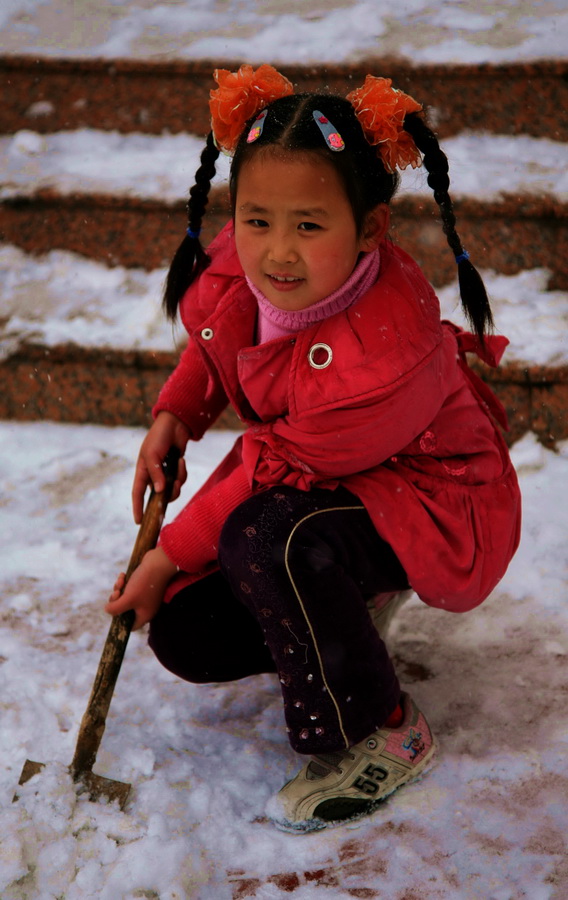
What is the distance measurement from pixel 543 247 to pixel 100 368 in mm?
1370

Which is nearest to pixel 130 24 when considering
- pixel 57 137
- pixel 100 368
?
pixel 57 137

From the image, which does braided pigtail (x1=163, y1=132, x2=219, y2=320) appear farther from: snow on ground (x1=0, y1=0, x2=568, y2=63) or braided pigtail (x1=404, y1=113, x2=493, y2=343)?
snow on ground (x1=0, y1=0, x2=568, y2=63)

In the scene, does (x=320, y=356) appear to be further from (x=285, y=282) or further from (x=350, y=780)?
(x=350, y=780)

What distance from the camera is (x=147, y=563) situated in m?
1.58

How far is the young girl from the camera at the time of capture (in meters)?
1.37

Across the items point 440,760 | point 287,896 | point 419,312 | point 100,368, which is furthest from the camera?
point 100,368

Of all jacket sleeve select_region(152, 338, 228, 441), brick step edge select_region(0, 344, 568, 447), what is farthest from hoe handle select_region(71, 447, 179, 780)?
brick step edge select_region(0, 344, 568, 447)

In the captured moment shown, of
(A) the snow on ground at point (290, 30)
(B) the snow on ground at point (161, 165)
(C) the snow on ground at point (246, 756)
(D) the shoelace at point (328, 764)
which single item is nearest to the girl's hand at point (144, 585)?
(C) the snow on ground at point (246, 756)

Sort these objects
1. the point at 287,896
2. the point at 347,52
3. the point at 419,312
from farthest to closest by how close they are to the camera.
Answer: the point at 347,52 → the point at 419,312 → the point at 287,896

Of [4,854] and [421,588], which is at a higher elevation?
[421,588]

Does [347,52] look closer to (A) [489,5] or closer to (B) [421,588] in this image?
(A) [489,5]

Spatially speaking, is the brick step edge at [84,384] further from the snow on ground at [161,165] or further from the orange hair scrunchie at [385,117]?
the orange hair scrunchie at [385,117]

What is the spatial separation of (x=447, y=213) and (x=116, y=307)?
162 centimetres

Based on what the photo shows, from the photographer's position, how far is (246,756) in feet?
5.25
